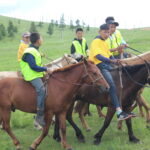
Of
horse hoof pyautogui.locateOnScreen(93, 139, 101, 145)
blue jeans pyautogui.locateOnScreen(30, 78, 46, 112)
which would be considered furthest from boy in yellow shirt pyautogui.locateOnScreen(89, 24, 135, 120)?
blue jeans pyautogui.locateOnScreen(30, 78, 46, 112)

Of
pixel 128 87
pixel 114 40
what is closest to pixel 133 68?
pixel 128 87

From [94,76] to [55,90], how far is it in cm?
98

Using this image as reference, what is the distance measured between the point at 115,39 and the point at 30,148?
4.08 metres

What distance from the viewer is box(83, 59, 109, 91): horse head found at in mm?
6504

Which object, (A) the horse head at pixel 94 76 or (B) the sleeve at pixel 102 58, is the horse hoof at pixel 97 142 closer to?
(A) the horse head at pixel 94 76

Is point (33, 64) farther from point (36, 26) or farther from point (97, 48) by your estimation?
point (36, 26)

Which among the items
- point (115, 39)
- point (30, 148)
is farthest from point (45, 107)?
point (115, 39)

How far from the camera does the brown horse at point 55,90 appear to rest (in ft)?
22.0

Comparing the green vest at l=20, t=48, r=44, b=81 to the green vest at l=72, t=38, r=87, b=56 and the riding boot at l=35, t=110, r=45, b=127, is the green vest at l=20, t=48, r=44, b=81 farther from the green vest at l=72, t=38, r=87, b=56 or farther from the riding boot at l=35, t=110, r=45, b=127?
the green vest at l=72, t=38, r=87, b=56

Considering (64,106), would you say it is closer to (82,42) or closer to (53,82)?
(53,82)

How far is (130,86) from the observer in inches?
289

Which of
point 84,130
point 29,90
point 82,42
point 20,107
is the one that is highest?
point 82,42

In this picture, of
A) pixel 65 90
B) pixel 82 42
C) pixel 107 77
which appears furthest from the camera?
pixel 82 42

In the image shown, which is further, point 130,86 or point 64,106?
point 130,86
